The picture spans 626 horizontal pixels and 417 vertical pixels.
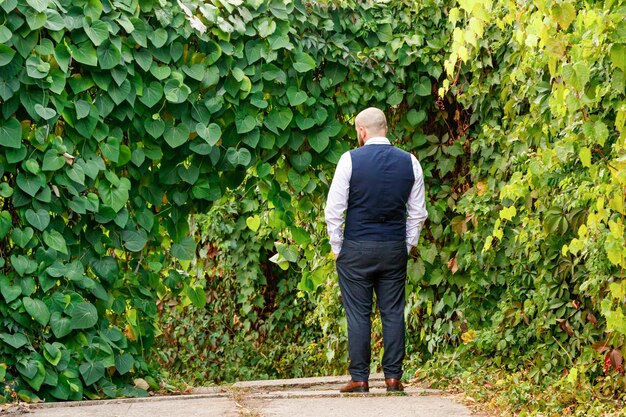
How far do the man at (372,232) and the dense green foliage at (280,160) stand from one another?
1.89ft

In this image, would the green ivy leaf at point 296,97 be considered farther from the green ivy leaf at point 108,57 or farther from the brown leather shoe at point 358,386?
the brown leather shoe at point 358,386

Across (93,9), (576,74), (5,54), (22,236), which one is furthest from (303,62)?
(576,74)

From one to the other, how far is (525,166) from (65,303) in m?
2.50

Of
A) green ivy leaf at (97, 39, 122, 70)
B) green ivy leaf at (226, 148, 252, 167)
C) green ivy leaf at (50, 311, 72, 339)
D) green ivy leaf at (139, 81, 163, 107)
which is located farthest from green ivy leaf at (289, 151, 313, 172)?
green ivy leaf at (50, 311, 72, 339)

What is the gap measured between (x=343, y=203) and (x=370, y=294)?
50cm

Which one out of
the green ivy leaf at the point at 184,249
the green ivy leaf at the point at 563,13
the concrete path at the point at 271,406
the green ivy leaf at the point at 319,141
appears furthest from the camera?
the green ivy leaf at the point at 319,141

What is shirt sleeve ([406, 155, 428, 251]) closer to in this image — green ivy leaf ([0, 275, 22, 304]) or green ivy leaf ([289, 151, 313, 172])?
green ivy leaf ([289, 151, 313, 172])

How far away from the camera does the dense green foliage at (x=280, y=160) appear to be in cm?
477

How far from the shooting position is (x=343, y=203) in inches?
195

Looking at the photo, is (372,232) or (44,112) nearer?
(44,112)

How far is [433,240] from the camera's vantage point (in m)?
6.28

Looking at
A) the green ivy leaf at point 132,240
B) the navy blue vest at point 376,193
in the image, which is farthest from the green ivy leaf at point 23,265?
the navy blue vest at point 376,193

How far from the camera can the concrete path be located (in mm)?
4359

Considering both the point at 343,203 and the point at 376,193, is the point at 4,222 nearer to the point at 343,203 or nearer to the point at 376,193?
the point at 343,203
